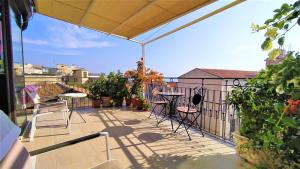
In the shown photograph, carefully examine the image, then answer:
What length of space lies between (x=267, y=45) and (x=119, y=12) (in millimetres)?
3609

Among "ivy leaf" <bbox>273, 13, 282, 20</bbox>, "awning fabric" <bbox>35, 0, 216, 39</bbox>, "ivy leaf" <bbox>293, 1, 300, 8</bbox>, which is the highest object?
"awning fabric" <bbox>35, 0, 216, 39</bbox>

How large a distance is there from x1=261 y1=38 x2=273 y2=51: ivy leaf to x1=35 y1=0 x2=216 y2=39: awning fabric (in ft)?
7.89

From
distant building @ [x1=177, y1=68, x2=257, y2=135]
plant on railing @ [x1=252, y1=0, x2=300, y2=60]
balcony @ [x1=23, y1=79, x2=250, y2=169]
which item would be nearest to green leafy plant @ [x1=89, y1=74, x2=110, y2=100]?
balcony @ [x1=23, y1=79, x2=250, y2=169]

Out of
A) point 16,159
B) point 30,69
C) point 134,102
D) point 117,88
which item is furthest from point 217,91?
point 30,69

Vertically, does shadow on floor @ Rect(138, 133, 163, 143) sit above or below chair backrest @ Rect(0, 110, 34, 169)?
below

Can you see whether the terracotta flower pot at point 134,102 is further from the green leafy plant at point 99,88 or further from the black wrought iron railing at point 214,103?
the green leafy plant at point 99,88

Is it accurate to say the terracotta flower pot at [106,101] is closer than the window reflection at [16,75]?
No

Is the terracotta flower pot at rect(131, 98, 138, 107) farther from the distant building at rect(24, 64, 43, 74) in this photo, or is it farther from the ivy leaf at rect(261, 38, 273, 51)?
the ivy leaf at rect(261, 38, 273, 51)

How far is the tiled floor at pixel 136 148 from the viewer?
8.32ft

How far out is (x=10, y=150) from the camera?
1.24 metres

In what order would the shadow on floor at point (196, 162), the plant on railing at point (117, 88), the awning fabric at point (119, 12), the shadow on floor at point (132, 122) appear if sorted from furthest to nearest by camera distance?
the plant on railing at point (117, 88) → the shadow on floor at point (132, 122) → the awning fabric at point (119, 12) → the shadow on floor at point (196, 162)

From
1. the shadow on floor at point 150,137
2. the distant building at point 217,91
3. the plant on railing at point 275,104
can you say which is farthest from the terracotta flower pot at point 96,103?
the plant on railing at point 275,104

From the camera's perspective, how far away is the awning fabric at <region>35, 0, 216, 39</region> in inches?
143

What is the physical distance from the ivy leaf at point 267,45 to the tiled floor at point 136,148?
170cm
